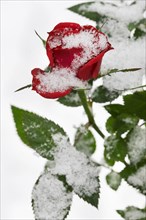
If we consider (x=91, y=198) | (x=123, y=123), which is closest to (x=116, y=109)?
(x=123, y=123)

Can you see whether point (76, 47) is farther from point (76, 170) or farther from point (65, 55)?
point (76, 170)

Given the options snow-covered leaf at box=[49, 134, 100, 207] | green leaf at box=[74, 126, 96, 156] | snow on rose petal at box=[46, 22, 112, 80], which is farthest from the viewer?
green leaf at box=[74, 126, 96, 156]

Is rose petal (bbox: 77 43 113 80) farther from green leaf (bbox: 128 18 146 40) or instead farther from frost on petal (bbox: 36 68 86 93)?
green leaf (bbox: 128 18 146 40)

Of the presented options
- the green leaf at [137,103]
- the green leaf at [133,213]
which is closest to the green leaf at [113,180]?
the green leaf at [133,213]

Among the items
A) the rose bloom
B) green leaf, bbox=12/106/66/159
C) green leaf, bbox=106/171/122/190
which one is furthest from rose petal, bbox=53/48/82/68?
green leaf, bbox=106/171/122/190

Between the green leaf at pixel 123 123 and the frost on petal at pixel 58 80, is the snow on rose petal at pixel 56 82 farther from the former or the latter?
the green leaf at pixel 123 123
